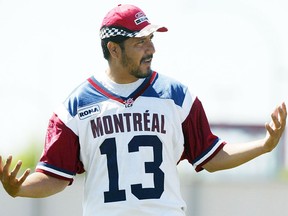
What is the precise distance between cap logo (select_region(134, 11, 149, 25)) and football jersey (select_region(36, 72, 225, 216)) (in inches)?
13.3

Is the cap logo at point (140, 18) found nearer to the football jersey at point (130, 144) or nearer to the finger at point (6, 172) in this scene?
the football jersey at point (130, 144)

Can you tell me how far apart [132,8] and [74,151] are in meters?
0.92

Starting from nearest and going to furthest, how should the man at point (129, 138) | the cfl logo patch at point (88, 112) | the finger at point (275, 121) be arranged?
1. the finger at point (275, 121)
2. the man at point (129, 138)
3. the cfl logo patch at point (88, 112)

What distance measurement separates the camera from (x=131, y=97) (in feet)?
25.0

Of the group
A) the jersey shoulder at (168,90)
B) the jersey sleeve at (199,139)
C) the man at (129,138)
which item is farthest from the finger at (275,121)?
the jersey shoulder at (168,90)

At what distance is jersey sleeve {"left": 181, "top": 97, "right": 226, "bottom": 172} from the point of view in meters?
7.61

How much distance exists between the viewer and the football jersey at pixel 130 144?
7441 mm

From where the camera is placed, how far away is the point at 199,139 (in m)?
7.65

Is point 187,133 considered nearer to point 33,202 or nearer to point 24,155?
point 33,202

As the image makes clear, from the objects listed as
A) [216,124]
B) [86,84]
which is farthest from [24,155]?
[86,84]

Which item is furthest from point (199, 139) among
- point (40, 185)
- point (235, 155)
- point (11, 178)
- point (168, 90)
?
point (11, 178)

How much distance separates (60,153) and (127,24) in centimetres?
86

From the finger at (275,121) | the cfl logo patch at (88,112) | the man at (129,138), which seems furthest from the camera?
the cfl logo patch at (88,112)

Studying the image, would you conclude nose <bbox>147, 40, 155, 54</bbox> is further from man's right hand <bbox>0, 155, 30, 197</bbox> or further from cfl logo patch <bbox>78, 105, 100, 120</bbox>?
man's right hand <bbox>0, 155, 30, 197</bbox>
